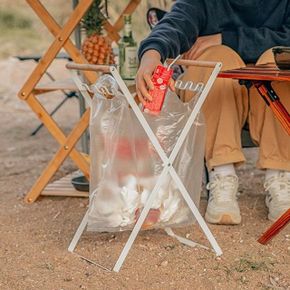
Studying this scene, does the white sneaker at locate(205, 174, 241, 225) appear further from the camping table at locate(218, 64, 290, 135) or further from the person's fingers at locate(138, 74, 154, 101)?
the person's fingers at locate(138, 74, 154, 101)

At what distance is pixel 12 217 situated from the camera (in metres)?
3.72

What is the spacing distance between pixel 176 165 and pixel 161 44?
49 centimetres

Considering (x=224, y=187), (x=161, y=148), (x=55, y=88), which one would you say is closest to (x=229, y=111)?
(x=224, y=187)

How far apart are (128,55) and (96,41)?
0.24 meters

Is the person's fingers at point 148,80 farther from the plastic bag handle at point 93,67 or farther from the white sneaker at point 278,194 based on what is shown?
the white sneaker at point 278,194

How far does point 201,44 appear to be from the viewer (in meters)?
3.60

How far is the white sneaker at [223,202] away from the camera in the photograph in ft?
11.3

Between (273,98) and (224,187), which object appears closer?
(273,98)

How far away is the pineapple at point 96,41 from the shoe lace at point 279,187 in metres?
1.11

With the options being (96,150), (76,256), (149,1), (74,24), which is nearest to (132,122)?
(96,150)

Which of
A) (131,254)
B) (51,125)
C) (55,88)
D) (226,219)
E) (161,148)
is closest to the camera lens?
(161,148)

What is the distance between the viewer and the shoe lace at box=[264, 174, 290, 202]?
350 cm

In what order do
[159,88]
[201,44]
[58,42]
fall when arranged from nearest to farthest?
[159,88]
[201,44]
[58,42]

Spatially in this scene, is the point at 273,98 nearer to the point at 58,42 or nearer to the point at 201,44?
the point at 201,44
